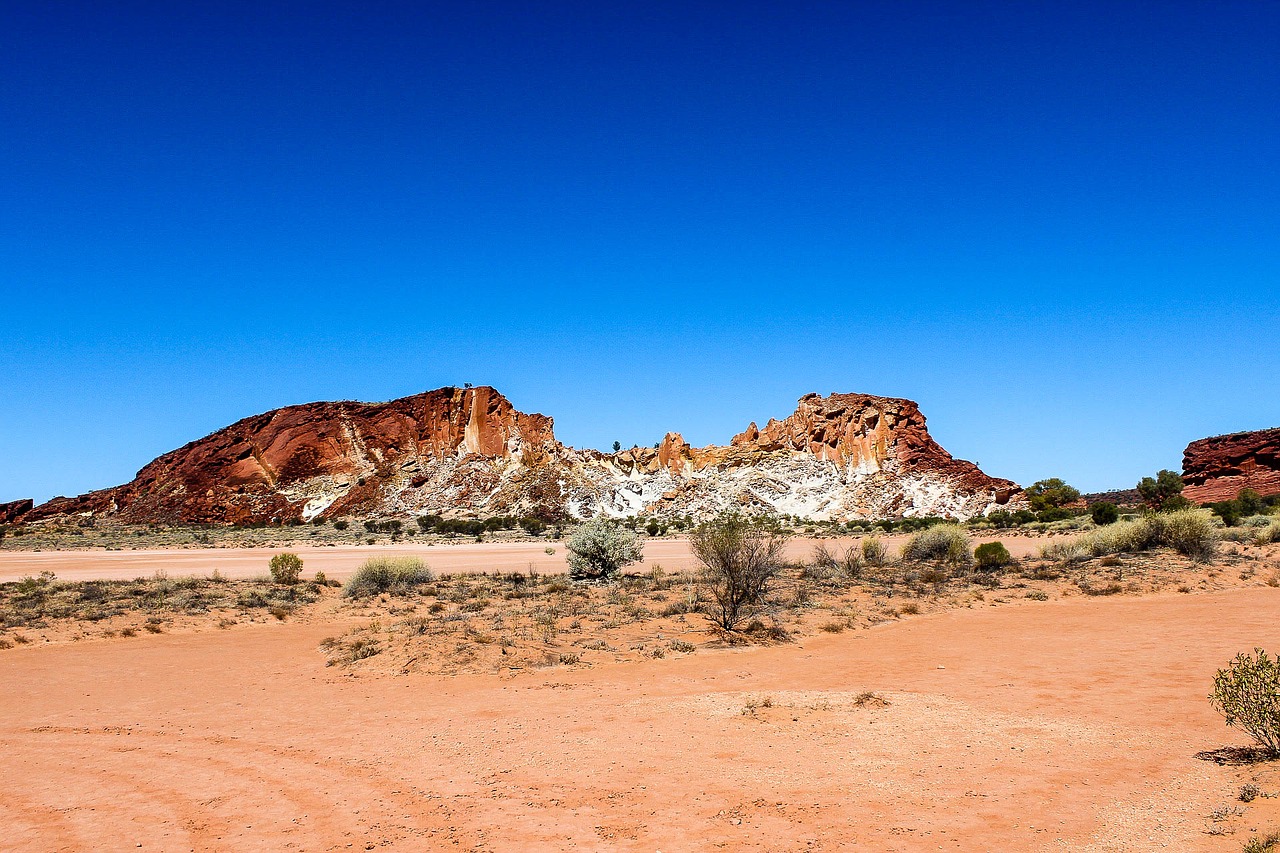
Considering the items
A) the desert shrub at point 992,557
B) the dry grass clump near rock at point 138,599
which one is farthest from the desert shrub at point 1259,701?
the desert shrub at point 992,557

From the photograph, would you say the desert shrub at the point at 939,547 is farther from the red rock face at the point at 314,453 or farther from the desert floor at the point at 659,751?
the red rock face at the point at 314,453

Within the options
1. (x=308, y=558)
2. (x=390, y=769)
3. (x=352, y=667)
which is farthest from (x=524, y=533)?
Answer: (x=390, y=769)

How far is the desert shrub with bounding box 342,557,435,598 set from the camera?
70.4 feet

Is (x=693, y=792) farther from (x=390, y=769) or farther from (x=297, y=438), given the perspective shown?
(x=297, y=438)

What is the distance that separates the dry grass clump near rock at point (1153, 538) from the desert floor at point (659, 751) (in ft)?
36.4

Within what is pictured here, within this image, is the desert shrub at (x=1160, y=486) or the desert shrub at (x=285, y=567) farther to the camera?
the desert shrub at (x=1160, y=486)

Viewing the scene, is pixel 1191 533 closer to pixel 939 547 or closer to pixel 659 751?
pixel 939 547

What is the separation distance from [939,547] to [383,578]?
20.2 m

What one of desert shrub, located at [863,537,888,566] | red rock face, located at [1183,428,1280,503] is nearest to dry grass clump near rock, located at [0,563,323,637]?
desert shrub, located at [863,537,888,566]

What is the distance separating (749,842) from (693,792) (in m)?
1.10

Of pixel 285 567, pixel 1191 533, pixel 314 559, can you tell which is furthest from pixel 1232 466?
pixel 285 567

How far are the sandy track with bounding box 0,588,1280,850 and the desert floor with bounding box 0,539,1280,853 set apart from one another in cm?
4

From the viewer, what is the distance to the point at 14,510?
283ft

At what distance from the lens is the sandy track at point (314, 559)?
3153cm
